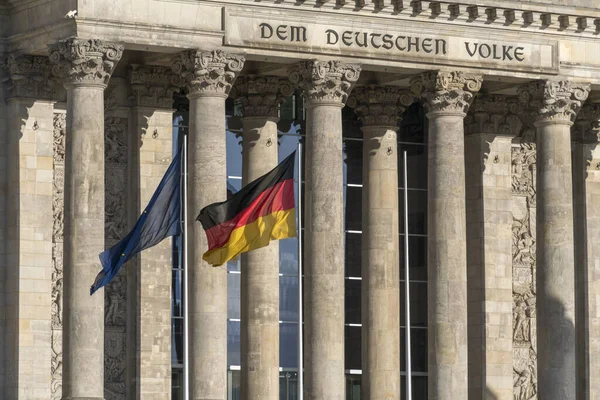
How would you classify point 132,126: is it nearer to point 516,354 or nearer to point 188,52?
point 188,52

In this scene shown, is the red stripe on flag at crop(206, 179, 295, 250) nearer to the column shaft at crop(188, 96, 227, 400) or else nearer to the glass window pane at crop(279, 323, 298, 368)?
the column shaft at crop(188, 96, 227, 400)

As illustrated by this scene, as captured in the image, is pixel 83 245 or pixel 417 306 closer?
pixel 83 245

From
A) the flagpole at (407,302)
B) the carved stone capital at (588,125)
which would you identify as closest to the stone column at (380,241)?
the flagpole at (407,302)

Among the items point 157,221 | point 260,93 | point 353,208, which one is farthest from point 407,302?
point 157,221

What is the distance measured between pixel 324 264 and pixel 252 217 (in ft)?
9.82

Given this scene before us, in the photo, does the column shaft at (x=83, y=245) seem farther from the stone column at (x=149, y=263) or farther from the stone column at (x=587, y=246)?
the stone column at (x=587, y=246)

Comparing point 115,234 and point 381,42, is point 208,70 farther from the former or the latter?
point 115,234

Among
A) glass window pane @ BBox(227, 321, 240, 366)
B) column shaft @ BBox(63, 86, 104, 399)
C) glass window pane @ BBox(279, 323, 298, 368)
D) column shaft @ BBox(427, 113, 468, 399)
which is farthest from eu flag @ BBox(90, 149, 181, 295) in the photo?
glass window pane @ BBox(279, 323, 298, 368)

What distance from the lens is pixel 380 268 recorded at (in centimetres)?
6788

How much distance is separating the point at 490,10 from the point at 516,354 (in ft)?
39.0

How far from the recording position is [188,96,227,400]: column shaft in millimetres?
60625

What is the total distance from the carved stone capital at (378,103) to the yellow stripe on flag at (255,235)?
8170 mm

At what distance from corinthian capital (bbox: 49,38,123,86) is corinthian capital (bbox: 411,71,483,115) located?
10294 mm

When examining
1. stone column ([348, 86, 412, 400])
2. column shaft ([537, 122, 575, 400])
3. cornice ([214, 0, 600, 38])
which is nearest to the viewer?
cornice ([214, 0, 600, 38])
